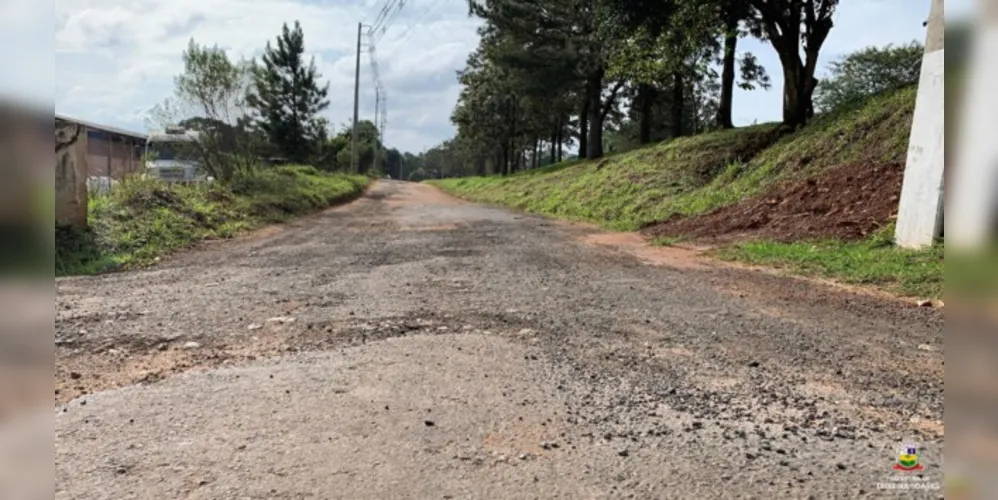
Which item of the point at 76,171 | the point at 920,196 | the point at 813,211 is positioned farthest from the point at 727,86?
the point at 76,171

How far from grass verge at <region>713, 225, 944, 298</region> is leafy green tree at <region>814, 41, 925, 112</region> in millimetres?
26905

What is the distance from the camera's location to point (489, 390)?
11.1 feet

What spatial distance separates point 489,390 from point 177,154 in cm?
1613

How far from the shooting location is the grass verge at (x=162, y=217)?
27.6 ft

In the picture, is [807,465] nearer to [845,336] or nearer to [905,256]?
[845,336]

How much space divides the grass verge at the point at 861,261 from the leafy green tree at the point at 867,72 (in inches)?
1059

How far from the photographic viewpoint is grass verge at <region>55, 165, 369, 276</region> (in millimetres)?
8414

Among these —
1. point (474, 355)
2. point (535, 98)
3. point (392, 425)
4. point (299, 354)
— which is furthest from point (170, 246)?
point (535, 98)

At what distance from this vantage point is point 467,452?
8.70 ft

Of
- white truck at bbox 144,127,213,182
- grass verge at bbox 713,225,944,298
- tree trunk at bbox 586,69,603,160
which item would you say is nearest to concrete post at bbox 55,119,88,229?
white truck at bbox 144,127,213,182

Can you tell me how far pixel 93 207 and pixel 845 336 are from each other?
10.2m

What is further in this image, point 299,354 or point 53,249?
point 299,354

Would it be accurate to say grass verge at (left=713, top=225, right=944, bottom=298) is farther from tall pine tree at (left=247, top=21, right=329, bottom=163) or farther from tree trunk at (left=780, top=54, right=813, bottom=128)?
tall pine tree at (left=247, top=21, right=329, bottom=163)

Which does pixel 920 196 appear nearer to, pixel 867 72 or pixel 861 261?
pixel 861 261
